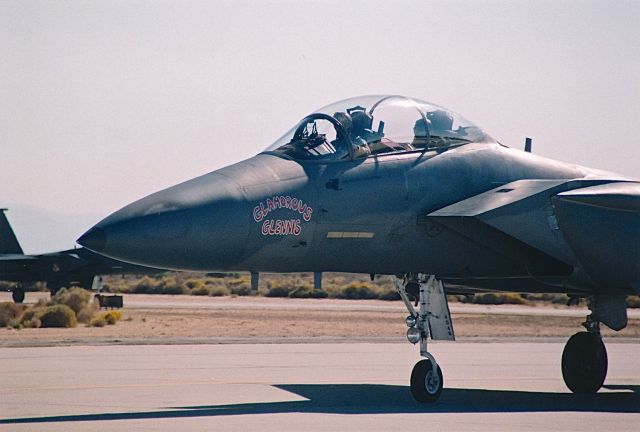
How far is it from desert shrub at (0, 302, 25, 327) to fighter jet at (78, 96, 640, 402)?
24896mm

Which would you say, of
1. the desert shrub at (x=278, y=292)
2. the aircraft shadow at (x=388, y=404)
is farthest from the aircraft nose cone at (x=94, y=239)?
the desert shrub at (x=278, y=292)

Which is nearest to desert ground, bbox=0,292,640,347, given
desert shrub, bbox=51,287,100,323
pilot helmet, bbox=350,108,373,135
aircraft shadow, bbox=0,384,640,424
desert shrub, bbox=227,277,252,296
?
desert shrub, bbox=51,287,100,323

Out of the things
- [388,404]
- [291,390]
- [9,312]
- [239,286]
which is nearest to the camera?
[388,404]

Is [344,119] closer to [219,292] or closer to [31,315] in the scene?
[31,315]

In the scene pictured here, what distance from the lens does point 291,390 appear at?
50.3ft

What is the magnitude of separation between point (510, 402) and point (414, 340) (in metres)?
1.90

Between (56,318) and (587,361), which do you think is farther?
(56,318)

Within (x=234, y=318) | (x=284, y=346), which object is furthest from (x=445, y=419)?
(x=234, y=318)

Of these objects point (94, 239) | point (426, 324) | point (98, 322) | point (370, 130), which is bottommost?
point (98, 322)

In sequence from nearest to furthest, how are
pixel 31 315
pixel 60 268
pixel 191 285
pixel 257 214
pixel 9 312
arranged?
pixel 257 214
pixel 31 315
pixel 9 312
pixel 60 268
pixel 191 285

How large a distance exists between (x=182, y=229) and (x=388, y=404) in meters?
4.03

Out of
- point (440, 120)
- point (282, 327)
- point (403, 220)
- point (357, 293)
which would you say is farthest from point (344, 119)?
point (357, 293)

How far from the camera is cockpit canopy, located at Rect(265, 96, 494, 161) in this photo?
12.6 m

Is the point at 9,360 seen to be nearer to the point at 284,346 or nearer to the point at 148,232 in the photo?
the point at 284,346
